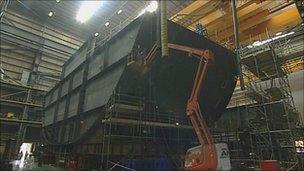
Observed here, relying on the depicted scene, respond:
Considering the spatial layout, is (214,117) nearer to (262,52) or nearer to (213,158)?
(262,52)

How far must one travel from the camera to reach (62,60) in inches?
894

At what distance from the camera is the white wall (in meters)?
10.8

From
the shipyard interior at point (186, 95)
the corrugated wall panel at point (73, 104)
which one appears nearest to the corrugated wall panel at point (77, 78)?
the shipyard interior at point (186, 95)

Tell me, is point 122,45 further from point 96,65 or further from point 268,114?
point 268,114

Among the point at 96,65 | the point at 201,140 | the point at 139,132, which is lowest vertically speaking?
the point at 201,140

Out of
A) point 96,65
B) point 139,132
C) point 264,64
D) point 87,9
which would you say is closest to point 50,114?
point 96,65

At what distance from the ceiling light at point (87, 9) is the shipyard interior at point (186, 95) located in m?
5.28

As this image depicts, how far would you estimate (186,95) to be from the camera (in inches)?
379

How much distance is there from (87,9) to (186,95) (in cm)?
1289

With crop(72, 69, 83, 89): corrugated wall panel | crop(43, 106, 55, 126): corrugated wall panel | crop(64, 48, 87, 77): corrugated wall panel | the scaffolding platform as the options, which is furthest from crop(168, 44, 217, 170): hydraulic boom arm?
crop(43, 106, 55, 126): corrugated wall panel

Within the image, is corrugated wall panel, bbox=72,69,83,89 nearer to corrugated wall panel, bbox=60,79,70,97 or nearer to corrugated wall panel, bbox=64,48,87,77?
corrugated wall panel, bbox=64,48,87,77

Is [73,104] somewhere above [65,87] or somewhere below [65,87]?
below

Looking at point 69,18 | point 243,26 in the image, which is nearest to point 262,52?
point 243,26

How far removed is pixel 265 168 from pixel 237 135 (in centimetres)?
459
